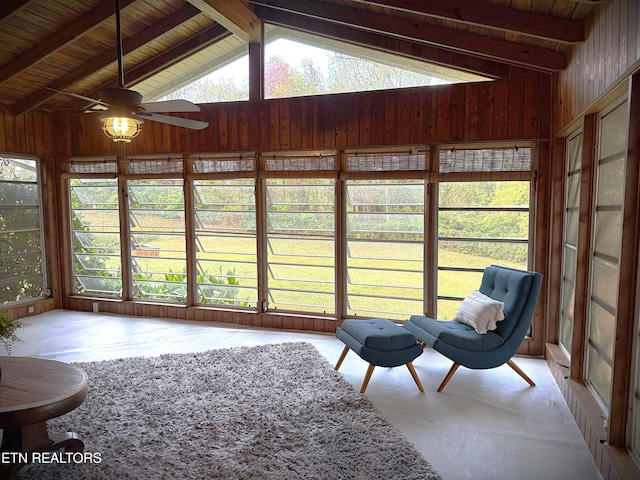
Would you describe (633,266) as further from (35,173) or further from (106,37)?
(35,173)

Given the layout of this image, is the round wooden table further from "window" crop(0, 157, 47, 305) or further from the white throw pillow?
"window" crop(0, 157, 47, 305)

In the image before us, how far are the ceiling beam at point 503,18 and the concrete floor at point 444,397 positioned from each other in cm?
256

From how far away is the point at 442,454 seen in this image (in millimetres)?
2566

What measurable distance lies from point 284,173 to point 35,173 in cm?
339

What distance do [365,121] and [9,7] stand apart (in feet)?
10.8

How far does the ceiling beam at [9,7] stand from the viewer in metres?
3.74

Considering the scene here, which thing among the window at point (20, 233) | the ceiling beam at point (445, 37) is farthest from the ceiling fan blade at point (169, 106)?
the window at point (20, 233)

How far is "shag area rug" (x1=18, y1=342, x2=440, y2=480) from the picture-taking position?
7.82 feet

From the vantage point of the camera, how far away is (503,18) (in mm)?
→ 3117

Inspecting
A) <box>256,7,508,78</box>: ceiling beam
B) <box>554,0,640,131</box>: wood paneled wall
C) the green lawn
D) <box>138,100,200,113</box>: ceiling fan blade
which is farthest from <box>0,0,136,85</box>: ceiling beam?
<box>554,0,640,131</box>: wood paneled wall

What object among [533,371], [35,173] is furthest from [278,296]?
[35,173]

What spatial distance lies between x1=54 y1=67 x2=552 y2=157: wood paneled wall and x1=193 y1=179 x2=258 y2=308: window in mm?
510

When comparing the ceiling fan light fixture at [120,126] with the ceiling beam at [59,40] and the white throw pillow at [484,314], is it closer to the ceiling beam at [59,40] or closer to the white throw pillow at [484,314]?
the ceiling beam at [59,40]

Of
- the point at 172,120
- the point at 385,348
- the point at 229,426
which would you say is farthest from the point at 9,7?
the point at 385,348
